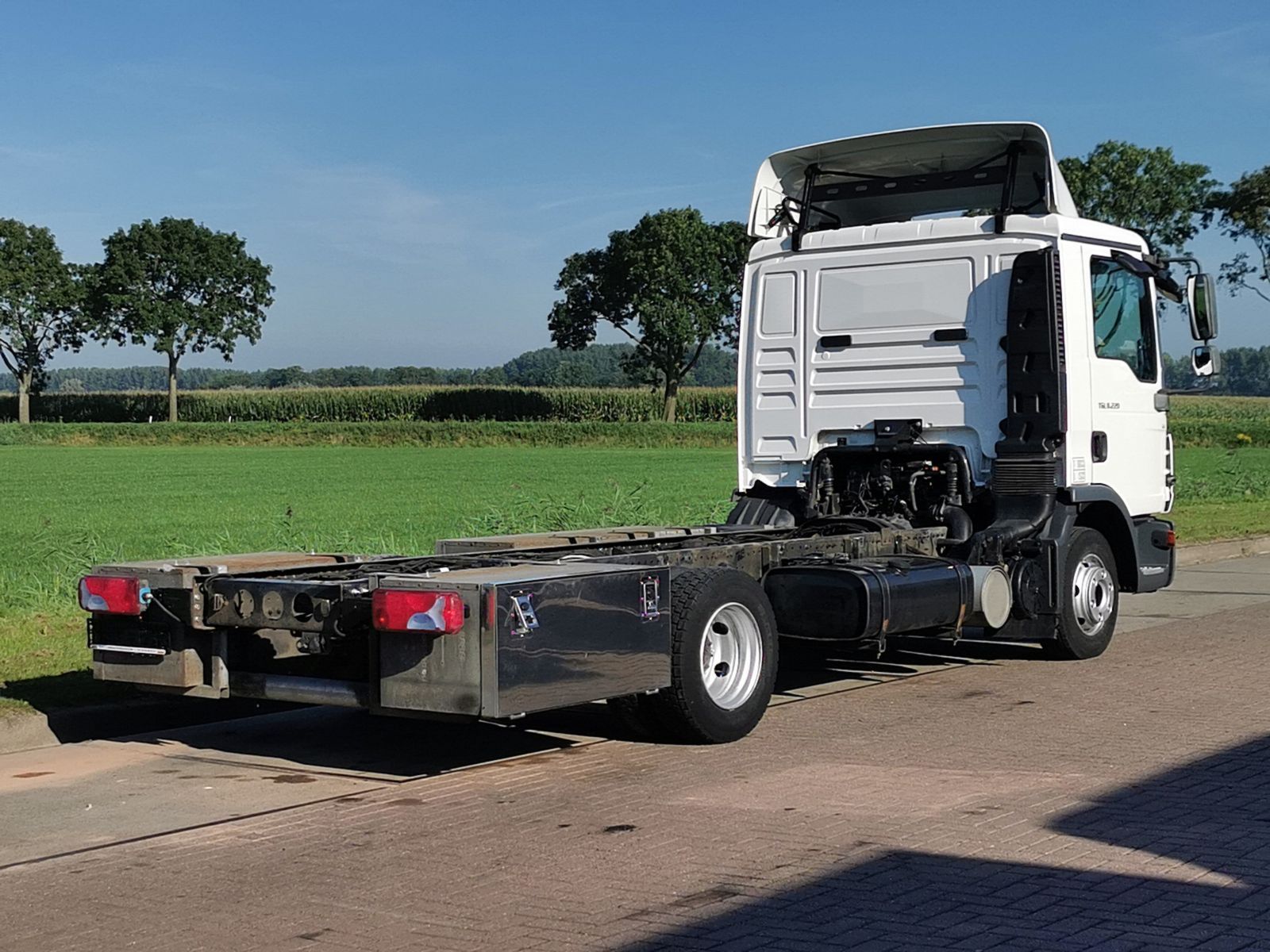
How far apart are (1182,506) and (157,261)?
97.5 m

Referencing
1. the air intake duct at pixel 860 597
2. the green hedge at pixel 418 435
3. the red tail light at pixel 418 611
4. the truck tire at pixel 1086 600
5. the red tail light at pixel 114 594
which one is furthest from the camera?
the green hedge at pixel 418 435

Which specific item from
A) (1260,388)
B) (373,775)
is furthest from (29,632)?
(1260,388)

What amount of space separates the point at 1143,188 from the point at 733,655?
71584 mm

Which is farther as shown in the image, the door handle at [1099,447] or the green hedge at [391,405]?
the green hedge at [391,405]

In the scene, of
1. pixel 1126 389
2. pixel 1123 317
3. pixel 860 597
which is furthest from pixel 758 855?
pixel 1123 317

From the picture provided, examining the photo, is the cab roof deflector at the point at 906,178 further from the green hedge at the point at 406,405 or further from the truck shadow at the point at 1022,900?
the green hedge at the point at 406,405

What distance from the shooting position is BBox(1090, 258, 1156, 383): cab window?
11109mm

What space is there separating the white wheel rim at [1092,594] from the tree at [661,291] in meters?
88.3

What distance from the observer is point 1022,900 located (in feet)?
17.5

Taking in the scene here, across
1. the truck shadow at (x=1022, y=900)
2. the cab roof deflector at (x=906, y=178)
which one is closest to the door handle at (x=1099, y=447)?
the cab roof deflector at (x=906, y=178)

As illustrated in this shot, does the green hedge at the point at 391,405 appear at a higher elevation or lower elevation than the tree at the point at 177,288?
lower

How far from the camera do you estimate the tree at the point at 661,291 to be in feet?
339

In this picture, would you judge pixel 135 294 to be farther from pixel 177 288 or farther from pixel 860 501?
pixel 860 501

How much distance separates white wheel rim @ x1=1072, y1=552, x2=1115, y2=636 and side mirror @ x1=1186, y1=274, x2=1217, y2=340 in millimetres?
1722
